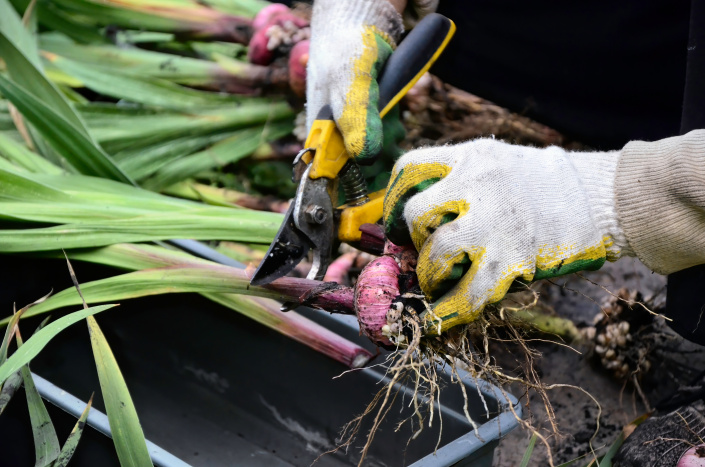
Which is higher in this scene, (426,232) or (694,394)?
(426,232)

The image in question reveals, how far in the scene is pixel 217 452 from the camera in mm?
1601

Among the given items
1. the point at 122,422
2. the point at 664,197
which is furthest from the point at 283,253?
the point at 664,197

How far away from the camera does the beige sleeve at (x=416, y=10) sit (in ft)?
5.48

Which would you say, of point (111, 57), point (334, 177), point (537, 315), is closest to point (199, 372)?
point (334, 177)

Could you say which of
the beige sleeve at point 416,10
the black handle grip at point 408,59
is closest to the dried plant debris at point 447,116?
the beige sleeve at point 416,10

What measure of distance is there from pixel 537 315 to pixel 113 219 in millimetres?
1024

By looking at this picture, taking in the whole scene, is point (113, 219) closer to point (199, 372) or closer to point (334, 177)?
point (199, 372)

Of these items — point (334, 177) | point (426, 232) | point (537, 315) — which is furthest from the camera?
point (537, 315)

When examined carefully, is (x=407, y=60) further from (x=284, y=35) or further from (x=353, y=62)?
(x=284, y=35)

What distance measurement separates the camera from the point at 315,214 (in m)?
1.27

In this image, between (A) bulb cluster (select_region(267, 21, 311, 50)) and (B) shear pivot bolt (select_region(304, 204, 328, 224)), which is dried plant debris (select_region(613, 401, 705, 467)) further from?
(A) bulb cluster (select_region(267, 21, 311, 50))

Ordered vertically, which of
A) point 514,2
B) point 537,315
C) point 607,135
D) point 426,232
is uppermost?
point 514,2

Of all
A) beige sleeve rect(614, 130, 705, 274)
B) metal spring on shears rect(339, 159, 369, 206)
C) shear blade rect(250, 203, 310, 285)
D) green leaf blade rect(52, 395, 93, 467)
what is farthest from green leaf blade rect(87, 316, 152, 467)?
beige sleeve rect(614, 130, 705, 274)

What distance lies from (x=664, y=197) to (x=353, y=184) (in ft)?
1.88
